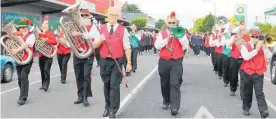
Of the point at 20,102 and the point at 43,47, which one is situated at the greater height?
the point at 43,47

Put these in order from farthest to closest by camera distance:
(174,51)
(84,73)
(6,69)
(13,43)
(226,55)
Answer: (6,69)
(226,55)
(13,43)
(84,73)
(174,51)

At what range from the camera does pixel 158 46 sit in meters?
7.33

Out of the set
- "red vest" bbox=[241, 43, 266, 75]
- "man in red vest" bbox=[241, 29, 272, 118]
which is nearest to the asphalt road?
"man in red vest" bbox=[241, 29, 272, 118]

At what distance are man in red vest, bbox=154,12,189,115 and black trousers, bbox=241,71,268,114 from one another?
3.86 ft

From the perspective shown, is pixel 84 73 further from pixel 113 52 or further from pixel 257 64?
pixel 257 64

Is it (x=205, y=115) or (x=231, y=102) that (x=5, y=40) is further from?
(x=231, y=102)

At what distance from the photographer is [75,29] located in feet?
26.4

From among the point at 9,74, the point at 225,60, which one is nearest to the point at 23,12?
the point at 9,74

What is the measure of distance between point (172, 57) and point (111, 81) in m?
1.16

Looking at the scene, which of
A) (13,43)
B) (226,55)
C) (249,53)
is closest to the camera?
(249,53)

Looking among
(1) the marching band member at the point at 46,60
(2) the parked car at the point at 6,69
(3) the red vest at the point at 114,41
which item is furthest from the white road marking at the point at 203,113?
(2) the parked car at the point at 6,69

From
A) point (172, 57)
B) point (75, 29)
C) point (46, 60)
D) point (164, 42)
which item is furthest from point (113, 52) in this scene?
point (46, 60)

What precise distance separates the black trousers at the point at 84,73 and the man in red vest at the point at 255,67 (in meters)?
2.95

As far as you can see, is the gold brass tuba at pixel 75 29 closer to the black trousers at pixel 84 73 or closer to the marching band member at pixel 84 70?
the marching band member at pixel 84 70
